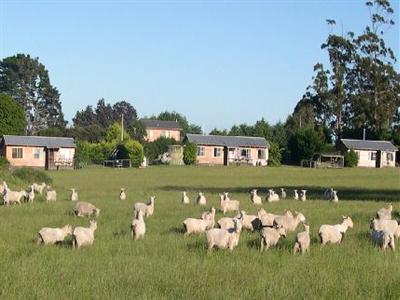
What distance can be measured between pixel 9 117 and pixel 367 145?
49907 mm

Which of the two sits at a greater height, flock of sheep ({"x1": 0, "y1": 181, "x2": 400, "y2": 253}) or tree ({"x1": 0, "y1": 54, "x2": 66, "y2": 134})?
tree ({"x1": 0, "y1": 54, "x2": 66, "y2": 134})

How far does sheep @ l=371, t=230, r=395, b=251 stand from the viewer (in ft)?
49.1

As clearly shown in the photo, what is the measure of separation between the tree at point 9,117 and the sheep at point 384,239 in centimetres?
8068

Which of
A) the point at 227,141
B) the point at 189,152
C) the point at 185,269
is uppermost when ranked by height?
the point at 227,141

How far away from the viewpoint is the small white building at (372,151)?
9194cm

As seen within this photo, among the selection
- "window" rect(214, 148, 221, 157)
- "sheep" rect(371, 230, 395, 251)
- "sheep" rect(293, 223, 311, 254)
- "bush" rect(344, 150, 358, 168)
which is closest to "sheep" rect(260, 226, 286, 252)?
"sheep" rect(293, 223, 311, 254)

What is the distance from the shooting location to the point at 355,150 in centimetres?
9119

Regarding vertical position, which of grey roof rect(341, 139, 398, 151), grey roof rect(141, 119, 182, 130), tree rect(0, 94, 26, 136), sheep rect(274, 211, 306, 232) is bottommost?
sheep rect(274, 211, 306, 232)

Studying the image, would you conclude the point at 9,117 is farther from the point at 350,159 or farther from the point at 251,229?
the point at 251,229

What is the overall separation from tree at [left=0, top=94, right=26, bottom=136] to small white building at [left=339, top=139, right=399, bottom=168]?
45.6 metres

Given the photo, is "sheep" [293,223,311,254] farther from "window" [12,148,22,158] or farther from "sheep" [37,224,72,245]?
"window" [12,148,22,158]

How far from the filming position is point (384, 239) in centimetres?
1503

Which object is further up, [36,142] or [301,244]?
[36,142]

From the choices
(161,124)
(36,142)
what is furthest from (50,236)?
(161,124)
